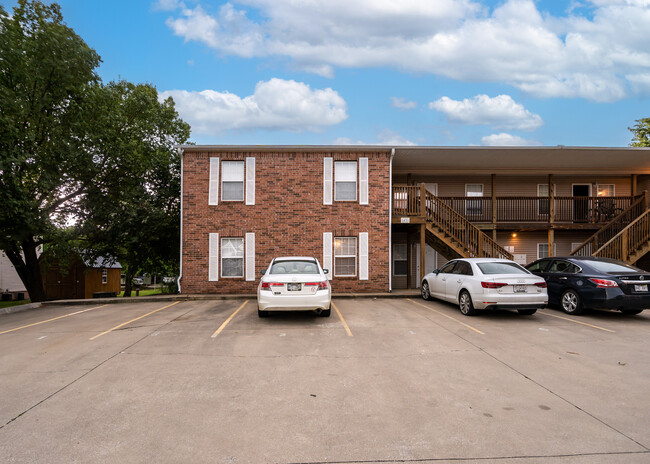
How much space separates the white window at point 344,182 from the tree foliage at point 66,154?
26.4 ft

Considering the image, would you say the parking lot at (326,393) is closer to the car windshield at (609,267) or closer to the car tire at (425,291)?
the car windshield at (609,267)

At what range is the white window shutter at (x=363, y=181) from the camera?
46.6 feet

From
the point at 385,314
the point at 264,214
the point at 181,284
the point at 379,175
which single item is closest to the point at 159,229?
the point at 181,284

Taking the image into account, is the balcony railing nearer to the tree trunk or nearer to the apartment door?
the apartment door

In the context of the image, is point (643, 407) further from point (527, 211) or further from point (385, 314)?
point (527, 211)

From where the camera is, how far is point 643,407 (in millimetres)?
3992

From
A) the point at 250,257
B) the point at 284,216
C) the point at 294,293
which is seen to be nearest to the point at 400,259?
the point at 284,216

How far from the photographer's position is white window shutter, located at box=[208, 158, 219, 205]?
14.1 m

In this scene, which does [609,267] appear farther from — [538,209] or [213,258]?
[213,258]

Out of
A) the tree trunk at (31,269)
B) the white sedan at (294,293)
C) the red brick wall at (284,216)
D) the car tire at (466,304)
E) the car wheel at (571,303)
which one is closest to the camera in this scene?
the white sedan at (294,293)

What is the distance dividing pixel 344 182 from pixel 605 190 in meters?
13.7

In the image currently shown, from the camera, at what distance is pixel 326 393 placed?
4.38m

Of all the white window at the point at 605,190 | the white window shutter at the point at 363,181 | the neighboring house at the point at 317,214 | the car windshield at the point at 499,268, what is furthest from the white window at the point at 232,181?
the white window at the point at 605,190

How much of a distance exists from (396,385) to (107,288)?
29948 mm
